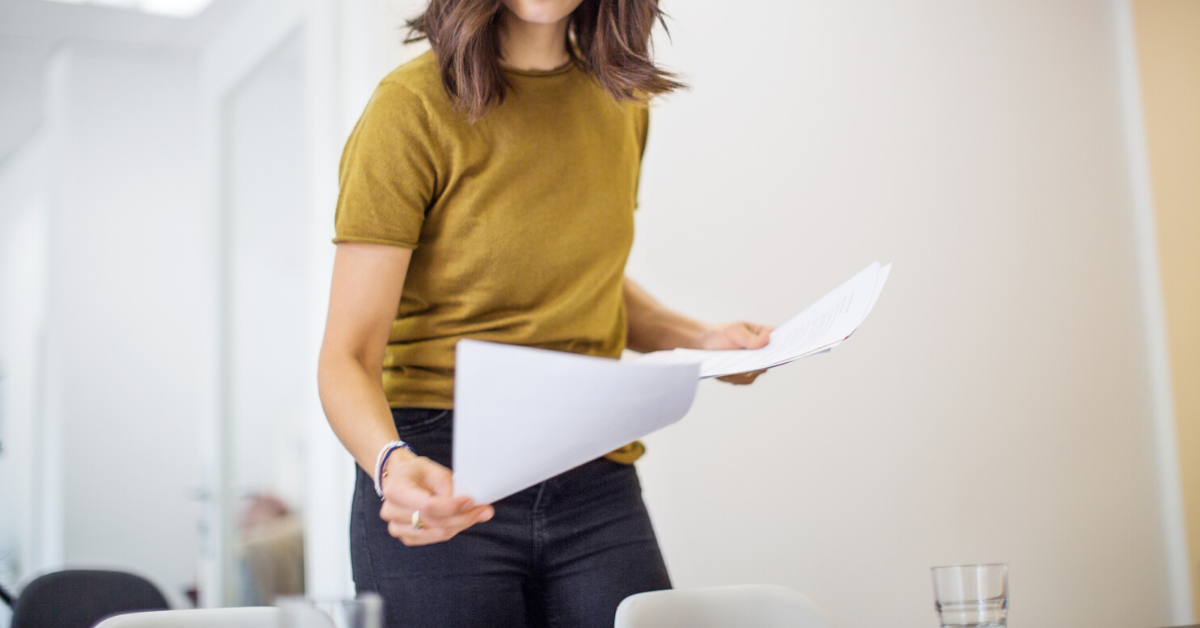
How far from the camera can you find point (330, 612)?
45 cm

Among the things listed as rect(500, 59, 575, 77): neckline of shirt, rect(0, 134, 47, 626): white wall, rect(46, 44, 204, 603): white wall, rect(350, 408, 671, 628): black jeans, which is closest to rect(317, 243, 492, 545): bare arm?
rect(350, 408, 671, 628): black jeans

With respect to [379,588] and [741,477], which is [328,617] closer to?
[379,588]

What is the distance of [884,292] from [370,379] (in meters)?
1.78

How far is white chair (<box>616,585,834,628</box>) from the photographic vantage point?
1.01m

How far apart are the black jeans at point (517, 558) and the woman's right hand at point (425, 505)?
0.23m

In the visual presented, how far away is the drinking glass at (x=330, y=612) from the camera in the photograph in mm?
434

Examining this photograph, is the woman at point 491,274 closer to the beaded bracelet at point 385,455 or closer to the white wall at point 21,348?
the beaded bracelet at point 385,455

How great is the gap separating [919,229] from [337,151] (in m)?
1.49

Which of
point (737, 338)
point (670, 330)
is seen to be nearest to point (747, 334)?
point (737, 338)

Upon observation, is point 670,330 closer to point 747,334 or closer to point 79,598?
point 747,334

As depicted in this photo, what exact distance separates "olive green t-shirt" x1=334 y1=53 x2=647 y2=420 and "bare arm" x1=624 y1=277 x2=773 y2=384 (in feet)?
0.48

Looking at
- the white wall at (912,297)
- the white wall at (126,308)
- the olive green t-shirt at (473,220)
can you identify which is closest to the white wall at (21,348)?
the white wall at (126,308)

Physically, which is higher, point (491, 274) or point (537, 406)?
point (491, 274)

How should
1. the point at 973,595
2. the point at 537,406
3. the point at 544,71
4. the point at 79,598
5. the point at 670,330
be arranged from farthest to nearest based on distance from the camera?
the point at 79,598
the point at 670,330
the point at 544,71
the point at 973,595
the point at 537,406
